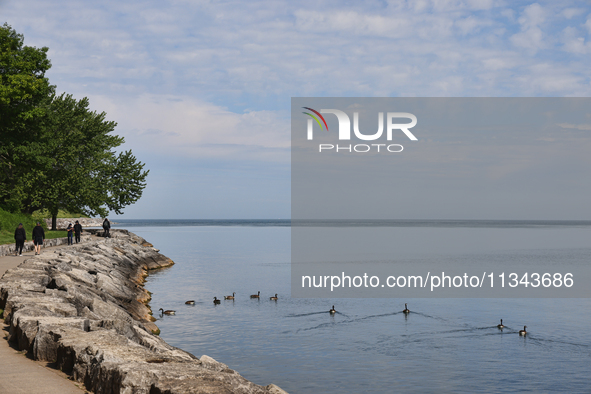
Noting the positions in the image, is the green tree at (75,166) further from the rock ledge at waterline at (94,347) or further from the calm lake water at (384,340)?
the rock ledge at waterline at (94,347)

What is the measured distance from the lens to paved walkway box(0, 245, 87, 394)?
26.0 feet

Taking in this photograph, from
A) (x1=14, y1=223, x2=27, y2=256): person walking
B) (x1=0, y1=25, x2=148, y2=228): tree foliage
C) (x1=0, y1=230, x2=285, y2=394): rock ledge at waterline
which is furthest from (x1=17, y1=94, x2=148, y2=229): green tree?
(x1=0, y1=230, x2=285, y2=394): rock ledge at waterline

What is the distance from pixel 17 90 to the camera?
36.8 meters

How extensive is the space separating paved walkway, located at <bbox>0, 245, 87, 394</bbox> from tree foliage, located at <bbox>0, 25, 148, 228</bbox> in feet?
105

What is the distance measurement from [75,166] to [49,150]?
520 centimetres

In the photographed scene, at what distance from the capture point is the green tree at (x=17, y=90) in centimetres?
3728

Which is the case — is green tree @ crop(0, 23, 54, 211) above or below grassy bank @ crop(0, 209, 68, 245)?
above

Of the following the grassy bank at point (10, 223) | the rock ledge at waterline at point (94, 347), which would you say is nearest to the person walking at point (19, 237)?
the grassy bank at point (10, 223)

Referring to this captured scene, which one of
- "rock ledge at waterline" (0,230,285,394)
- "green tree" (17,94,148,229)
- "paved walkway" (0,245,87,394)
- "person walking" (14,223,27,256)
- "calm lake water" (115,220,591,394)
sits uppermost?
"green tree" (17,94,148,229)

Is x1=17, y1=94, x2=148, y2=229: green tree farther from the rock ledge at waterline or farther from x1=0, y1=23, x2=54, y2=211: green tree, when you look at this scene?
the rock ledge at waterline

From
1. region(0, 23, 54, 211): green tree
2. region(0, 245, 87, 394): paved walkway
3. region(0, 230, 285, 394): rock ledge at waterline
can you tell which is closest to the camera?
region(0, 230, 285, 394): rock ledge at waterline

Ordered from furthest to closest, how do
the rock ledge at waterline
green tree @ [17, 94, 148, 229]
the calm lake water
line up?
green tree @ [17, 94, 148, 229] → the calm lake water → the rock ledge at waterline

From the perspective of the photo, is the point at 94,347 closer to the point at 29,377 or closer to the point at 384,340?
the point at 29,377

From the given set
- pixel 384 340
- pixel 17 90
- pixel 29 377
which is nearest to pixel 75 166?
pixel 17 90
